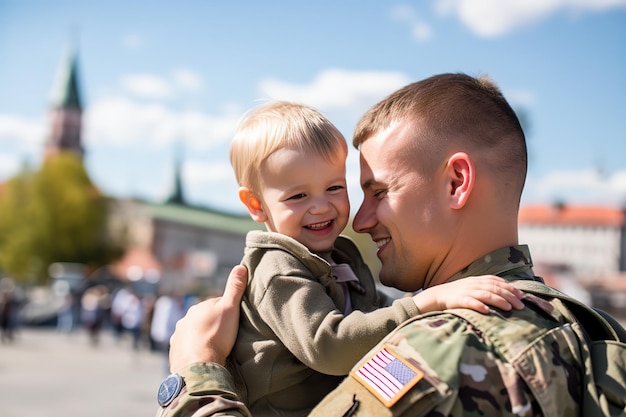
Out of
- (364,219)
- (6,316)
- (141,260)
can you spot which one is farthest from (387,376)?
(141,260)

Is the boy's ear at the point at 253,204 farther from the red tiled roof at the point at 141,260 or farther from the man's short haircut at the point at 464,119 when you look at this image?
the red tiled roof at the point at 141,260

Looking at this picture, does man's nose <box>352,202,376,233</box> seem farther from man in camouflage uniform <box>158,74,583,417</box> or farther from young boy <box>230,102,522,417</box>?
young boy <box>230,102,522,417</box>

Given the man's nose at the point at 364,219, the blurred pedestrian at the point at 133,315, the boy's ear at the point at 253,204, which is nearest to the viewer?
the man's nose at the point at 364,219

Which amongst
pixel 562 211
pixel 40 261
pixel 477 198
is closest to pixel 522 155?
pixel 477 198

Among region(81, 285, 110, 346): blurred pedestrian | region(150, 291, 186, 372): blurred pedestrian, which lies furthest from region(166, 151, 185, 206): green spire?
region(150, 291, 186, 372): blurred pedestrian

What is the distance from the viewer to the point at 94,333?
1007 inches

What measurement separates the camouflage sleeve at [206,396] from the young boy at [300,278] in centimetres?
16

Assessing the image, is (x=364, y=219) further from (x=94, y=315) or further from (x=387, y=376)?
(x=94, y=315)

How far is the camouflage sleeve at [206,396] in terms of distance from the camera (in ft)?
6.64

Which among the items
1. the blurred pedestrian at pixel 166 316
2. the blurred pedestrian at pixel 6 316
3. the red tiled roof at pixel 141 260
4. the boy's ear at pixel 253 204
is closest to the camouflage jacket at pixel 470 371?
the boy's ear at pixel 253 204

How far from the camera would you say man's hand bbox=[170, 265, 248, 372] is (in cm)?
233

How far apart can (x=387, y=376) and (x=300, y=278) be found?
0.63 meters

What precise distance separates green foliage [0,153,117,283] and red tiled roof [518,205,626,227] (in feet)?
265

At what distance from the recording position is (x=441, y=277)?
224 centimetres
